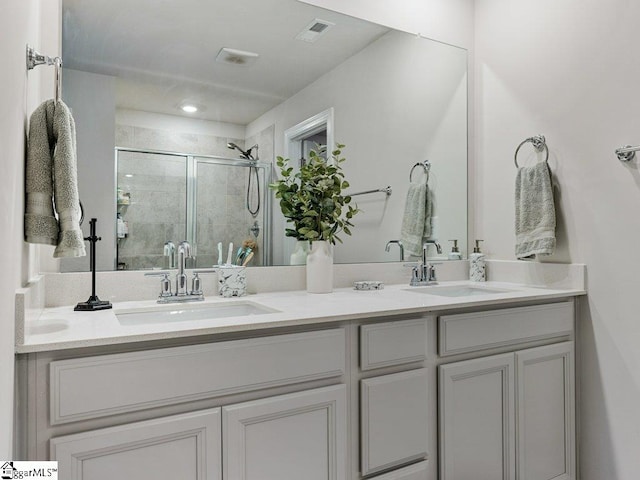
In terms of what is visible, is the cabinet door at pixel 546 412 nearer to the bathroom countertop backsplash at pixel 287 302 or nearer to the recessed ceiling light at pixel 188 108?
the bathroom countertop backsplash at pixel 287 302

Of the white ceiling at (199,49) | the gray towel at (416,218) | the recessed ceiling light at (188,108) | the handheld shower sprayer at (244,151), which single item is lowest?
the gray towel at (416,218)

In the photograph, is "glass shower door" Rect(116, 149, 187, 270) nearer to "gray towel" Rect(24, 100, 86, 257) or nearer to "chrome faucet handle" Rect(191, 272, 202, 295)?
"chrome faucet handle" Rect(191, 272, 202, 295)

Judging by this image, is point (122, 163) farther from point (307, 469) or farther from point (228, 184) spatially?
point (307, 469)

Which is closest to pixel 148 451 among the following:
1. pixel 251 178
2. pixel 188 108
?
pixel 251 178

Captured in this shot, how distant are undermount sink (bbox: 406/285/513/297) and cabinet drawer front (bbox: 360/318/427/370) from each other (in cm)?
51

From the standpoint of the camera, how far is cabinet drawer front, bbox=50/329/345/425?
3.07 ft

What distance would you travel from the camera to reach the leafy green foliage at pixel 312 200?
5.57ft

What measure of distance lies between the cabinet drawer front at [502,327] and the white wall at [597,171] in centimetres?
16

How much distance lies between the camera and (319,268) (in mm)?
1694

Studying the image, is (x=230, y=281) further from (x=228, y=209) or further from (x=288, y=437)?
(x=288, y=437)

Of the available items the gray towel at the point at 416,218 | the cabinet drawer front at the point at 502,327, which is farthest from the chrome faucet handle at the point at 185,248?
the gray towel at the point at 416,218

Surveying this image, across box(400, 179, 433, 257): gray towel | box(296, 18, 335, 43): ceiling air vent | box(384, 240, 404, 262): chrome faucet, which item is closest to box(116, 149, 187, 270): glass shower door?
box(296, 18, 335, 43): ceiling air vent

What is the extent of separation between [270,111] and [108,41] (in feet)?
2.00

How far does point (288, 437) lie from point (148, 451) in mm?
353
